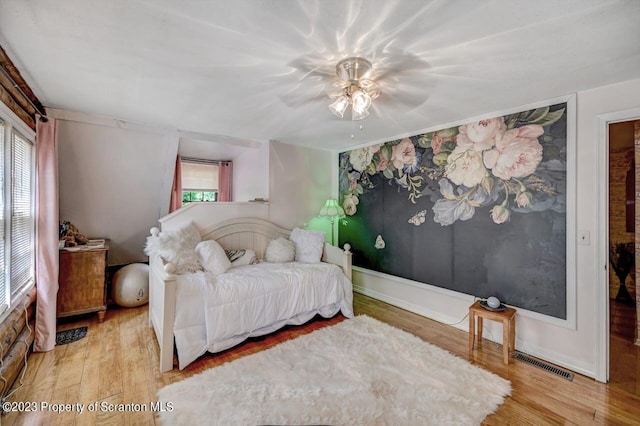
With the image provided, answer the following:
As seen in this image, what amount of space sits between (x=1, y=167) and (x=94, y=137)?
143 centimetres

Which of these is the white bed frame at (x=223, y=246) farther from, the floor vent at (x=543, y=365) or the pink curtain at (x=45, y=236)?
the floor vent at (x=543, y=365)

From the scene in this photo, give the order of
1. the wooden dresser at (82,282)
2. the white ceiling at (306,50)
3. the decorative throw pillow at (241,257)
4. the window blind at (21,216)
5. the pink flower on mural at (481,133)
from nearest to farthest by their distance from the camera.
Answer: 1. the white ceiling at (306,50)
2. the window blind at (21,216)
3. the pink flower on mural at (481,133)
4. the wooden dresser at (82,282)
5. the decorative throw pillow at (241,257)

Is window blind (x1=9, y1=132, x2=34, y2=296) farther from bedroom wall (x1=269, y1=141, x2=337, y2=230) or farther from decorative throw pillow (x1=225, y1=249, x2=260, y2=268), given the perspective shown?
bedroom wall (x1=269, y1=141, x2=337, y2=230)

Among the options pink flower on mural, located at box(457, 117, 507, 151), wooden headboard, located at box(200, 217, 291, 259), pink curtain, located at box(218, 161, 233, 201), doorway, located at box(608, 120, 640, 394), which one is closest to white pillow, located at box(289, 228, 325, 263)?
wooden headboard, located at box(200, 217, 291, 259)

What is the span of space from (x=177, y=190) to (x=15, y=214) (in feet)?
7.18

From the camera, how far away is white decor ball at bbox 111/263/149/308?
3.46m

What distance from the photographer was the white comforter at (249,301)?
235cm

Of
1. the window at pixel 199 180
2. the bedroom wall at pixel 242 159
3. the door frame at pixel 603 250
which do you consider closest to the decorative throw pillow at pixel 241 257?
the bedroom wall at pixel 242 159

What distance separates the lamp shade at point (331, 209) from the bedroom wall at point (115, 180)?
7.50 ft

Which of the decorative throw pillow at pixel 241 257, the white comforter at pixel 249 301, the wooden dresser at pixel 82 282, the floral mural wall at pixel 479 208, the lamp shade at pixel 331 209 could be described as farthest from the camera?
the lamp shade at pixel 331 209

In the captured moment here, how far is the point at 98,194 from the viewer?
361 centimetres

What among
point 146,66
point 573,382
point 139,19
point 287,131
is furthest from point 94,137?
point 573,382

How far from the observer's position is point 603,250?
218cm

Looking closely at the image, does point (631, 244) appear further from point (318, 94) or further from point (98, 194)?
point (98, 194)
